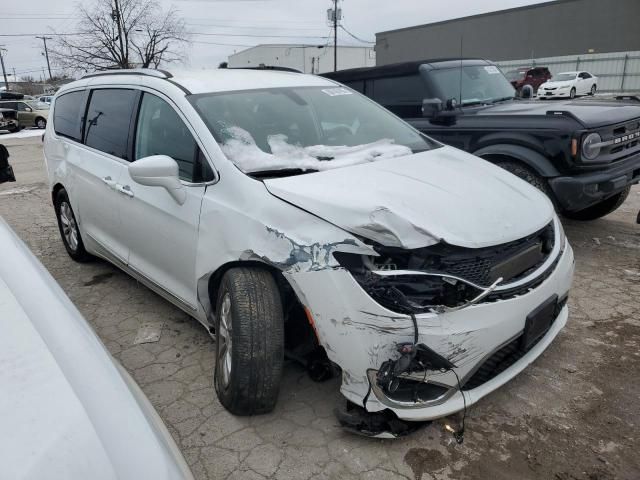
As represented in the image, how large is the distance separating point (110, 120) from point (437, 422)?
3.06 metres

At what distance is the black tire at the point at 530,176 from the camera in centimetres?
445

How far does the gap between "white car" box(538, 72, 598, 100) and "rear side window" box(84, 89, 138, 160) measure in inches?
909

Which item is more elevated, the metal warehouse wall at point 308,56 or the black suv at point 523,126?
the metal warehouse wall at point 308,56

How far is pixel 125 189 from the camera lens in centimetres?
336

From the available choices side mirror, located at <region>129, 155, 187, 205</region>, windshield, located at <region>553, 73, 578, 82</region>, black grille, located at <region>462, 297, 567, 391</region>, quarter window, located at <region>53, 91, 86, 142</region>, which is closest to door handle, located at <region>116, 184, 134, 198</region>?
side mirror, located at <region>129, 155, 187, 205</region>

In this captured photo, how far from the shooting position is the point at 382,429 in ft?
7.39

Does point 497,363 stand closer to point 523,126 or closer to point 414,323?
point 414,323

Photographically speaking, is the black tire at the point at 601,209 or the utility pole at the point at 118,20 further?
the utility pole at the point at 118,20

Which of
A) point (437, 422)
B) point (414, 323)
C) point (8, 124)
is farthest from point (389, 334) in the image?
point (8, 124)

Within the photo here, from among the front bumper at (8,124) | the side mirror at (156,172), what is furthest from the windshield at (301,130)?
the front bumper at (8,124)

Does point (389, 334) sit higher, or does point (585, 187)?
point (585, 187)

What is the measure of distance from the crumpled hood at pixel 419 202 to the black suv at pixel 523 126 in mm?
1684

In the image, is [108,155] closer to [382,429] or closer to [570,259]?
[382,429]

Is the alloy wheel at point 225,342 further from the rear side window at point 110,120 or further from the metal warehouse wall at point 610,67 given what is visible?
the metal warehouse wall at point 610,67
